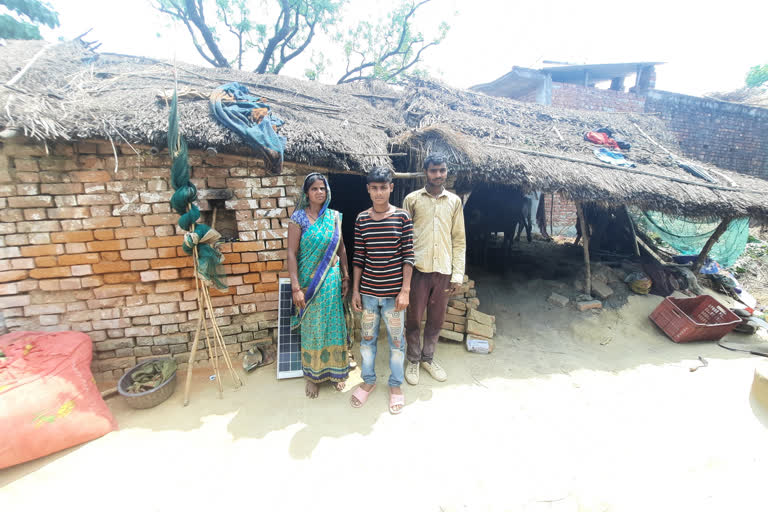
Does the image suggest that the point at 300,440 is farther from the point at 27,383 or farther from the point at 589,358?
the point at 589,358

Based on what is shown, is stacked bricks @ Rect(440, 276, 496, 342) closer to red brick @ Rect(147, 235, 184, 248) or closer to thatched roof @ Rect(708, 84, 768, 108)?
red brick @ Rect(147, 235, 184, 248)

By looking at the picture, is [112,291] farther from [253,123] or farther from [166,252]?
[253,123]

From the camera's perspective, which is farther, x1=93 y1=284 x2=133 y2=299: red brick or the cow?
the cow

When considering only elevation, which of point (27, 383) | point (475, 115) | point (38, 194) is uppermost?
point (475, 115)

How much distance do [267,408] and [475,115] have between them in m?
5.65

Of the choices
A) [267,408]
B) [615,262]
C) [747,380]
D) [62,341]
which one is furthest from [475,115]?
[62,341]

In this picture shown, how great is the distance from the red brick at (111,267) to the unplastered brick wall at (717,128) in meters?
14.9

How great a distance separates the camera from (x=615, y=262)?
251 inches

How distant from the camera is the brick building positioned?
8.52ft

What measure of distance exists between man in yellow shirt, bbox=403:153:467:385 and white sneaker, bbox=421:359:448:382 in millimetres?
179

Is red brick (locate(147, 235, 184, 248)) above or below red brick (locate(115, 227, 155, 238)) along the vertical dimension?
below

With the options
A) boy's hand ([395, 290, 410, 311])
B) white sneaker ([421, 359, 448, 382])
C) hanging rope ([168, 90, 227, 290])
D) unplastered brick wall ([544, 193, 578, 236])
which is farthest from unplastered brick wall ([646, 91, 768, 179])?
hanging rope ([168, 90, 227, 290])

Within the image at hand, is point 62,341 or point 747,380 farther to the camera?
point 747,380

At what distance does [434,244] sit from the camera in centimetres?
284
